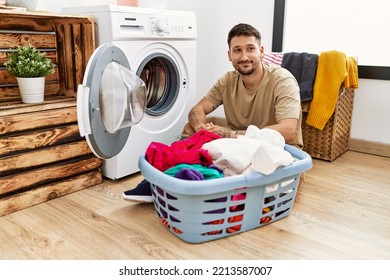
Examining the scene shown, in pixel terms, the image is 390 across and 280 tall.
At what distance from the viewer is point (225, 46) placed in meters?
2.91

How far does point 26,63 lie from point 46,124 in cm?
30

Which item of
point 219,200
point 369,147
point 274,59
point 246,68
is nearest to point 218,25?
point 274,59

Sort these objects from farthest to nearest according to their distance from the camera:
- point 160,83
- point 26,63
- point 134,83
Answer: point 160,83
point 26,63
point 134,83

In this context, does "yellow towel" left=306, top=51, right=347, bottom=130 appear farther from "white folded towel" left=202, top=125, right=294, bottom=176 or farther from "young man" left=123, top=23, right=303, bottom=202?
"white folded towel" left=202, top=125, right=294, bottom=176

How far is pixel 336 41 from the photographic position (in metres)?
2.48

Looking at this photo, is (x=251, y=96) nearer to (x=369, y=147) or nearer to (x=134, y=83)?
(x=134, y=83)

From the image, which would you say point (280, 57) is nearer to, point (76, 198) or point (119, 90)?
point (119, 90)

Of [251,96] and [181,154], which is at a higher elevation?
[251,96]

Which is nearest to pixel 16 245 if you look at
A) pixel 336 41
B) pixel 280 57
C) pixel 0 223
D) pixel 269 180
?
pixel 0 223

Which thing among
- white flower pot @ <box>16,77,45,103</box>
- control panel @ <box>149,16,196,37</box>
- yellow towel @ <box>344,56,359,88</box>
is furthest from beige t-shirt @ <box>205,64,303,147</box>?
white flower pot @ <box>16,77,45,103</box>

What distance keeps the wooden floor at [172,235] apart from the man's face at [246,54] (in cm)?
65
